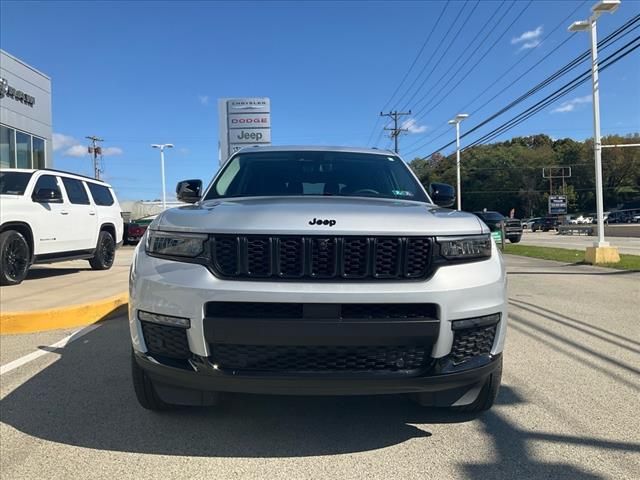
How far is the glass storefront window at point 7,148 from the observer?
17.8 meters

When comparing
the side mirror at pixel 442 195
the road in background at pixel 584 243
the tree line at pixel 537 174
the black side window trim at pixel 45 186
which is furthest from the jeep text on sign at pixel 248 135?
the tree line at pixel 537 174

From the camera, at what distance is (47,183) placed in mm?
8977

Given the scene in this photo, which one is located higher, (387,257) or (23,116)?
(23,116)

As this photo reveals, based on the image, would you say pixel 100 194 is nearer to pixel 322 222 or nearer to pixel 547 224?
pixel 322 222

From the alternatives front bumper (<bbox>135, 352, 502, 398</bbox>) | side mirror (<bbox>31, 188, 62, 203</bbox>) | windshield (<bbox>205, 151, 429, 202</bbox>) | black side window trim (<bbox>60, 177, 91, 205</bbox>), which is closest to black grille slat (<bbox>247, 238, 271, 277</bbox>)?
front bumper (<bbox>135, 352, 502, 398</bbox>)

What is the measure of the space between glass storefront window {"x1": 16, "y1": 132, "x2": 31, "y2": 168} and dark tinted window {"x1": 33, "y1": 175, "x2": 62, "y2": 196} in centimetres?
1148

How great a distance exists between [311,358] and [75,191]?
8618 millimetres

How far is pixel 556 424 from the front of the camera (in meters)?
3.24

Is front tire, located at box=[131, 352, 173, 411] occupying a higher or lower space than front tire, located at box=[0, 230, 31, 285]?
lower

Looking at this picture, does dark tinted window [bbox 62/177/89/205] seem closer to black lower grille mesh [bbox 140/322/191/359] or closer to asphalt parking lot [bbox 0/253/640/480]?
asphalt parking lot [bbox 0/253/640/480]

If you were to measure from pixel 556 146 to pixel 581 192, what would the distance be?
12.1m

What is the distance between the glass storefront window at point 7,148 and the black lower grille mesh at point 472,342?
1884cm

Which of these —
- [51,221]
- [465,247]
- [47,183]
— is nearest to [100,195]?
[47,183]

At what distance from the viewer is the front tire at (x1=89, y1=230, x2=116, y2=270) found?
34.4 feet
